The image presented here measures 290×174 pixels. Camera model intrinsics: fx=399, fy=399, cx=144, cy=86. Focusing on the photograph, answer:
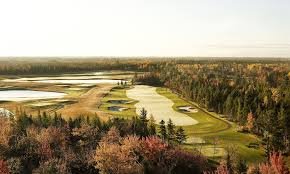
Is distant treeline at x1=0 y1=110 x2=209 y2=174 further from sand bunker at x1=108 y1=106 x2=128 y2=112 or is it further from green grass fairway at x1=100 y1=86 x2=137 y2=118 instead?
sand bunker at x1=108 y1=106 x2=128 y2=112

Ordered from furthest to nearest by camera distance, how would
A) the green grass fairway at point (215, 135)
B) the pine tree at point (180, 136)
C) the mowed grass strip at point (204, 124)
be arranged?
the mowed grass strip at point (204, 124)
the pine tree at point (180, 136)
the green grass fairway at point (215, 135)

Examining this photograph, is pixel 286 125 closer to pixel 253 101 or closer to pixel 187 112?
pixel 253 101

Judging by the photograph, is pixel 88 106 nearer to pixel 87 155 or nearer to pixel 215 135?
pixel 215 135

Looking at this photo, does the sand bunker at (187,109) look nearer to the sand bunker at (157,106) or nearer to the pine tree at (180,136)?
the sand bunker at (157,106)

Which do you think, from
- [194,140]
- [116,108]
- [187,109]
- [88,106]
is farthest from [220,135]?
[88,106]

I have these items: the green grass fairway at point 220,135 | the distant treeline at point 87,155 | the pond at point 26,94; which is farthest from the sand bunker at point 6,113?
the green grass fairway at point 220,135

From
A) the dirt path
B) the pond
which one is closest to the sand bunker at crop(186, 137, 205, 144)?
the dirt path
